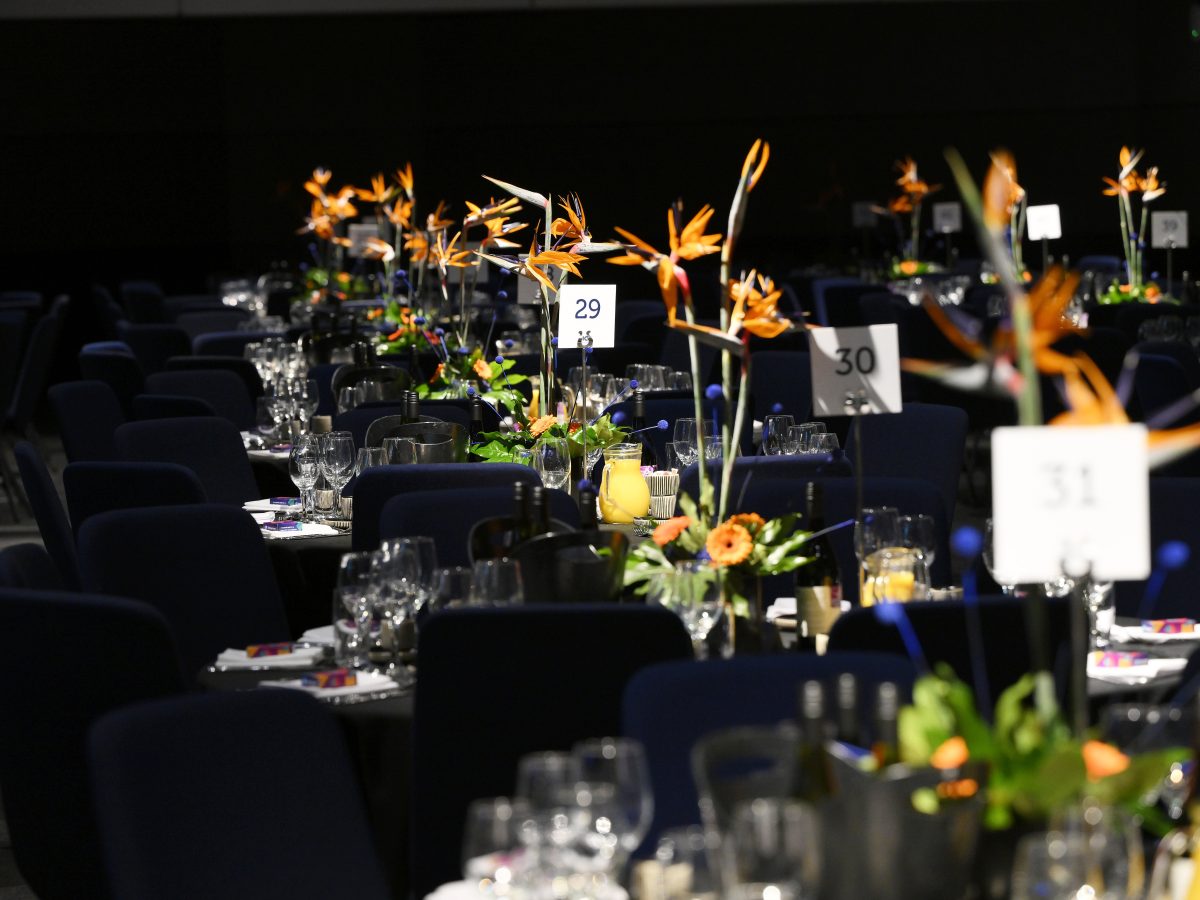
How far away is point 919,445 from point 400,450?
5.05 feet

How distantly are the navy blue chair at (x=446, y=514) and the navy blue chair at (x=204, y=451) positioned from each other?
1.63m

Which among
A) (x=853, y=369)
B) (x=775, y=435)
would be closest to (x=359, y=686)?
(x=853, y=369)

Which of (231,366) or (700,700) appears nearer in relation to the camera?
(700,700)

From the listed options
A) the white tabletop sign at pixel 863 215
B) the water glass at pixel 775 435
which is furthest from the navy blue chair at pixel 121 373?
the white tabletop sign at pixel 863 215

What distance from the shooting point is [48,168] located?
13.0 metres

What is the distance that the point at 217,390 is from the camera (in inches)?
257

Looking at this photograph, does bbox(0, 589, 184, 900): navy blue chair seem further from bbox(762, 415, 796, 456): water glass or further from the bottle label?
bbox(762, 415, 796, 456): water glass

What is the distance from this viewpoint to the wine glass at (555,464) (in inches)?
179

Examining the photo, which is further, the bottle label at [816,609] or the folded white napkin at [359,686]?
the bottle label at [816,609]

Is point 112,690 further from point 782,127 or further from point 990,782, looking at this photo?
point 782,127

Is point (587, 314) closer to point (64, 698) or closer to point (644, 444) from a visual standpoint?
point (644, 444)

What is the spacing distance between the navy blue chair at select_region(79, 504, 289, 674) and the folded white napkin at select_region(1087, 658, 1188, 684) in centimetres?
167

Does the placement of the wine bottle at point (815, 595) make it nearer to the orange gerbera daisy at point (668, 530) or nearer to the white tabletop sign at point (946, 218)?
the orange gerbera daisy at point (668, 530)

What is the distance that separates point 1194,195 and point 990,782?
1101 centimetres
